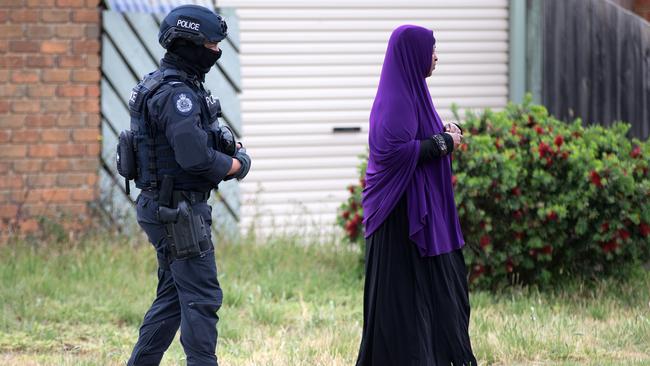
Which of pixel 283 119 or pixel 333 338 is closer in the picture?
pixel 333 338

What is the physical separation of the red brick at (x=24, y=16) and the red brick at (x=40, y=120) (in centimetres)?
78

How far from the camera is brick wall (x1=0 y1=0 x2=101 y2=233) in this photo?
8.84m

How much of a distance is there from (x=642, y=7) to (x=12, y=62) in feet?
23.4

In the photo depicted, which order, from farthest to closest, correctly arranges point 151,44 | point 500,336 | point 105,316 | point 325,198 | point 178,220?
point 325,198, point 151,44, point 105,316, point 500,336, point 178,220

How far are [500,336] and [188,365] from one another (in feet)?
7.74

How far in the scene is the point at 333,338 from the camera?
6711 mm

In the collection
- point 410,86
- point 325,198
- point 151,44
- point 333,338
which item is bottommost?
point 333,338

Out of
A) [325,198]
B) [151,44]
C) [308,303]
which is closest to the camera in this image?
[308,303]

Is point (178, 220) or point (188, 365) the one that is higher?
point (178, 220)

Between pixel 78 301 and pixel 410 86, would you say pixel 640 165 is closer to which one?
pixel 410 86

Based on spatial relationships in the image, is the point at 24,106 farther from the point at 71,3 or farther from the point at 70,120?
the point at 71,3

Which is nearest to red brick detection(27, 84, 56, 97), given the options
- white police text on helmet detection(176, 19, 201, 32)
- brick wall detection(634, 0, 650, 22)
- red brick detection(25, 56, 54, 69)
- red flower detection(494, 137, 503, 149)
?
red brick detection(25, 56, 54, 69)

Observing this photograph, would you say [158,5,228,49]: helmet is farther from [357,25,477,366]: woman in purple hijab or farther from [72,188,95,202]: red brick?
[72,188,95,202]: red brick

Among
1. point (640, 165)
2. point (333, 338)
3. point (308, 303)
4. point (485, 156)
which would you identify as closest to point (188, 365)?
point (333, 338)
